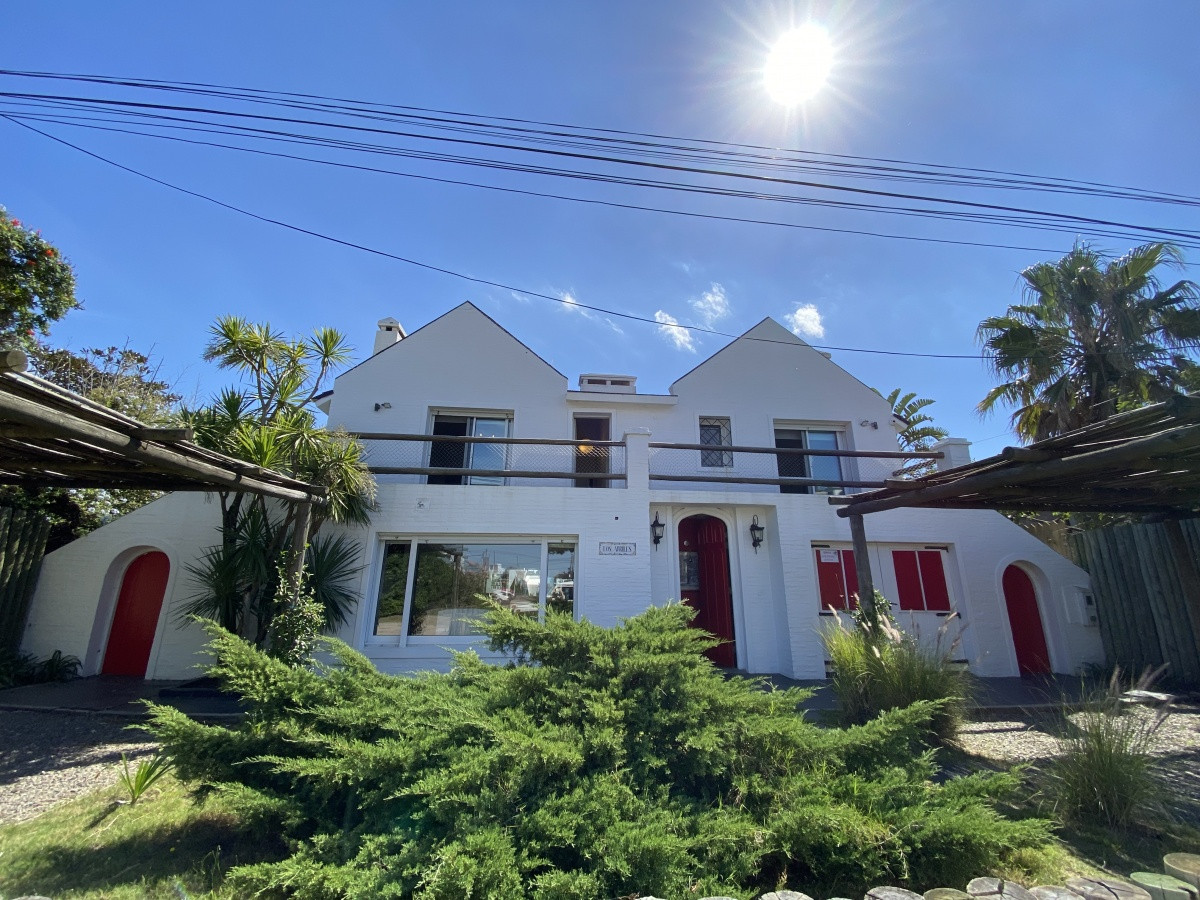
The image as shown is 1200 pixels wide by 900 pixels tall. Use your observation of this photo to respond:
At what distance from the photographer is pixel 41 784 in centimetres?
423

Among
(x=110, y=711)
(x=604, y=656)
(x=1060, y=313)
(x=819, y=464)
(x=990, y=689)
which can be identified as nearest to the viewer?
(x=604, y=656)

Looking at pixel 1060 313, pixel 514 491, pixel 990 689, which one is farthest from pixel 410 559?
pixel 1060 313

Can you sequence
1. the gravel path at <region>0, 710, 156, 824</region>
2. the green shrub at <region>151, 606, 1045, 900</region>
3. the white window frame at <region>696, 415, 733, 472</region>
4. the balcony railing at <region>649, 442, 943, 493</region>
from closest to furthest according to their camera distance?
the green shrub at <region>151, 606, 1045, 900</region>
the gravel path at <region>0, 710, 156, 824</region>
the balcony railing at <region>649, 442, 943, 493</region>
the white window frame at <region>696, 415, 733, 472</region>

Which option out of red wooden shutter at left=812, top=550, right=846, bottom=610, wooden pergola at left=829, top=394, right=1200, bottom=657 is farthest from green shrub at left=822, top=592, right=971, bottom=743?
red wooden shutter at left=812, top=550, right=846, bottom=610

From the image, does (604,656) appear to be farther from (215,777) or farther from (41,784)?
(41,784)

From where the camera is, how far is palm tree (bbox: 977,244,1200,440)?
9164 mm

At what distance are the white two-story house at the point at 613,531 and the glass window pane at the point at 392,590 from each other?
1.2 inches

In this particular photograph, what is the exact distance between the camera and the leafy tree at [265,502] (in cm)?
715

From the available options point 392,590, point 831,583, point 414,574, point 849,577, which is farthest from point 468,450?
point 849,577

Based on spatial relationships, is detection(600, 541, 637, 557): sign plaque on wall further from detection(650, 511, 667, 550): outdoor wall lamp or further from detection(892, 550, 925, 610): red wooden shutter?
detection(892, 550, 925, 610): red wooden shutter

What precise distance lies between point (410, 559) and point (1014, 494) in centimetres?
866

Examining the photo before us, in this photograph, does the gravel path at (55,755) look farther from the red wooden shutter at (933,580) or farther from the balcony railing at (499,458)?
the red wooden shutter at (933,580)

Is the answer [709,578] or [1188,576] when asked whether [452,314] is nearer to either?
[709,578]

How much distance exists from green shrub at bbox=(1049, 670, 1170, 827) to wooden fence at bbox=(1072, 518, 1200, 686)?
5757 mm
